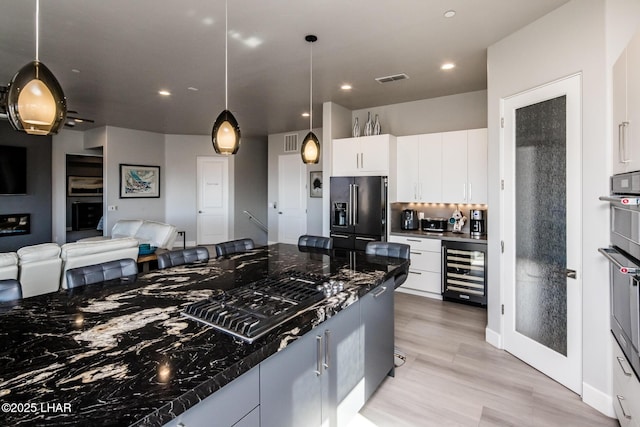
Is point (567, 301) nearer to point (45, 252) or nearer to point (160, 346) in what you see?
point (160, 346)

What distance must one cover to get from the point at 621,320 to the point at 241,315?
2.12m

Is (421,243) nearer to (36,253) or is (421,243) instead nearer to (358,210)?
(358,210)

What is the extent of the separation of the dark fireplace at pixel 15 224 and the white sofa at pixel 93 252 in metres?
4.78

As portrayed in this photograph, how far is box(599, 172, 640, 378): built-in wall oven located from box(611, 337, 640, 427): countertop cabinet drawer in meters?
0.09

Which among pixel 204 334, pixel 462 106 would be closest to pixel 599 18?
pixel 462 106

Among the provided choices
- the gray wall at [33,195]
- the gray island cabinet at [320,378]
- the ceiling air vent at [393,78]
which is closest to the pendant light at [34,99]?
the gray island cabinet at [320,378]

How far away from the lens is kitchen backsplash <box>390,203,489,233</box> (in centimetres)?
486

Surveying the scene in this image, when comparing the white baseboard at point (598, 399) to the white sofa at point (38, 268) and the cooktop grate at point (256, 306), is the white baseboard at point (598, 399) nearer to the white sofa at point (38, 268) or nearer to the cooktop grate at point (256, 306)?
the cooktop grate at point (256, 306)

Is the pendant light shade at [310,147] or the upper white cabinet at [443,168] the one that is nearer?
the pendant light shade at [310,147]

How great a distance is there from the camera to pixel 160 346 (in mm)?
1205

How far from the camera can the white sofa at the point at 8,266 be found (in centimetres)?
283

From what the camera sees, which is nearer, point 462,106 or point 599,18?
point 599,18

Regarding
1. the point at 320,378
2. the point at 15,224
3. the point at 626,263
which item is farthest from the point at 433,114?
the point at 15,224

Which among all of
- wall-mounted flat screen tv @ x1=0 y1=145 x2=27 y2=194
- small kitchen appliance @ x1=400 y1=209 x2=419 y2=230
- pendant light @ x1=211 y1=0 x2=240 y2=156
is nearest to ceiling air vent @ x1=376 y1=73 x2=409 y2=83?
small kitchen appliance @ x1=400 y1=209 x2=419 y2=230
